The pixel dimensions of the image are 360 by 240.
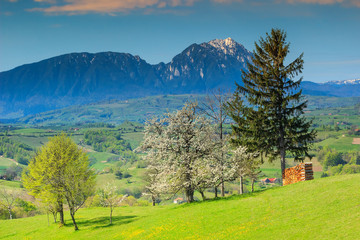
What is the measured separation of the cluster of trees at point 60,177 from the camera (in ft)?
154

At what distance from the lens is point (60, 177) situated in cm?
4766

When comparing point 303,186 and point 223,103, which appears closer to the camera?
point 303,186

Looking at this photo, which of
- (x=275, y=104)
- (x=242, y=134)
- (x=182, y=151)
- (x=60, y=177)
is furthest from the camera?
(x=242, y=134)

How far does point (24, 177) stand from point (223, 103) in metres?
35.1

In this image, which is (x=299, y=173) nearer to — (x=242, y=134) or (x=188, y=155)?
(x=242, y=134)

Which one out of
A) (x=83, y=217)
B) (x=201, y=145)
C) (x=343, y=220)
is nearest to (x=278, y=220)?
(x=343, y=220)

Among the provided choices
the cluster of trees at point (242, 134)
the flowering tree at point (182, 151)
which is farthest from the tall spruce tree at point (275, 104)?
the flowering tree at point (182, 151)

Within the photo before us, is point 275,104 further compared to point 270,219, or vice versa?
point 275,104

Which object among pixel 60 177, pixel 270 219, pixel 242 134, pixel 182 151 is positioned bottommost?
pixel 60 177

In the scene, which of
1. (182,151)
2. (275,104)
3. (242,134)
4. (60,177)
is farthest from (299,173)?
(60,177)

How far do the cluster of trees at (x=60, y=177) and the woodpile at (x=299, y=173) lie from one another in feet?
98.4

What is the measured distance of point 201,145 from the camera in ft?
149

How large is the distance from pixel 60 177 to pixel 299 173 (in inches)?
1347

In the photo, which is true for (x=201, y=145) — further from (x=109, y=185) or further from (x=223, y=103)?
(x=109, y=185)
